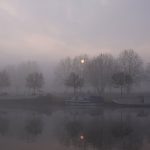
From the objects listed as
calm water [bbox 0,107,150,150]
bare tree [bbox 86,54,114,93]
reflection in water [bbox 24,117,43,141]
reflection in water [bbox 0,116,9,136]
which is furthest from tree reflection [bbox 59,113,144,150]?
bare tree [bbox 86,54,114,93]

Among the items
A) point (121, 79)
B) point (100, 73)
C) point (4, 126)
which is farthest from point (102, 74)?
point (4, 126)

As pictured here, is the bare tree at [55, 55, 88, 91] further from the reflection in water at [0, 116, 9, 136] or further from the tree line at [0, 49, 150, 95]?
the reflection in water at [0, 116, 9, 136]

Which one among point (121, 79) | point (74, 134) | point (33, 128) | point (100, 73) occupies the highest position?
point (100, 73)

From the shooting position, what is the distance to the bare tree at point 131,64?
81.7 m

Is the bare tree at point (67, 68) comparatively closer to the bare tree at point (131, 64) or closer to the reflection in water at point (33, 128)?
the bare tree at point (131, 64)

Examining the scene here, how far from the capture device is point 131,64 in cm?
8294

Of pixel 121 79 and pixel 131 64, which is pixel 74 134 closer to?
pixel 121 79

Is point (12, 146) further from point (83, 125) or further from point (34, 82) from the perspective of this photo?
point (34, 82)

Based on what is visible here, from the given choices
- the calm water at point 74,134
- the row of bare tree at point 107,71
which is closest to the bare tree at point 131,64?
the row of bare tree at point 107,71

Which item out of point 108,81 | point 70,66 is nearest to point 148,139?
point 108,81

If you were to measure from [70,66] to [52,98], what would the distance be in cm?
3435

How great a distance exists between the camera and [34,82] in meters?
80.7

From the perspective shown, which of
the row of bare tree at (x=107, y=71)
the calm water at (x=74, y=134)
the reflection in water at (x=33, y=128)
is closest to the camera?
the calm water at (x=74, y=134)

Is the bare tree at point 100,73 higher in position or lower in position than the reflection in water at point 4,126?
higher
